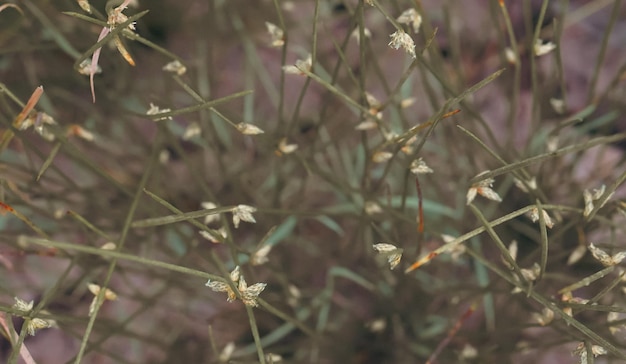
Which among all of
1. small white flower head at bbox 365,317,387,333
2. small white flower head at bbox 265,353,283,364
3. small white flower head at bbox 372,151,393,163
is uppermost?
small white flower head at bbox 372,151,393,163

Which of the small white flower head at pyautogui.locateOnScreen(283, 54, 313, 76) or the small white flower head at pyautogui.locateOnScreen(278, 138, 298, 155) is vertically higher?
the small white flower head at pyautogui.locateOnScreen(283, 54, 313, 76)

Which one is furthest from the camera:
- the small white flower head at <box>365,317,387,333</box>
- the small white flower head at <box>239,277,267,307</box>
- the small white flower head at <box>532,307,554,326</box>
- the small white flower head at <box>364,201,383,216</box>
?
the small white flower head at <box>365,317,387,333</box>

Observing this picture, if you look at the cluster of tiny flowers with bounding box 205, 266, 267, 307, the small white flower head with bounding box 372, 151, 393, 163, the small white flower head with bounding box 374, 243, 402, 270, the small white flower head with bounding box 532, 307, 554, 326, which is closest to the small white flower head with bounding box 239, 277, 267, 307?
the cluster of tiny flowers with bounding box 205, 266, 267, 307

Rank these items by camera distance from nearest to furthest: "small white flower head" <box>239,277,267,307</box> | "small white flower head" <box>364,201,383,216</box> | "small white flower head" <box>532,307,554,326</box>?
1. "small white flower head" <box>239,277,267,307</box>
2. "small white flower head" <box>532,307,554,326</box>
3. "small white flower head" <box>364,201,383,216</box>

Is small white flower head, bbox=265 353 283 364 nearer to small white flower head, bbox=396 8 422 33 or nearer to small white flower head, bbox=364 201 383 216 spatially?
small white flower head, bbox=364 201 383 216

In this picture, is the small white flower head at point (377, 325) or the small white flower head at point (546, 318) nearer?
the small white flower head at point (546, 318)

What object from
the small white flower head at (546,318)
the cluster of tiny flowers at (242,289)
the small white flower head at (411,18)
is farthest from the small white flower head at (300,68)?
the small white flower head at (546,318)

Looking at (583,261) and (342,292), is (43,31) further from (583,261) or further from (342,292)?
(583,261)

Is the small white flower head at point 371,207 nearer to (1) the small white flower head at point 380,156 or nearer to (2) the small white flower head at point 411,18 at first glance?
(1) the small white flower head at point 380,156

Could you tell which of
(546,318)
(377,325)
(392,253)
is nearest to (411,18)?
(392,253)

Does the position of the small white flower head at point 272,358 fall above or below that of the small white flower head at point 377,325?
above
